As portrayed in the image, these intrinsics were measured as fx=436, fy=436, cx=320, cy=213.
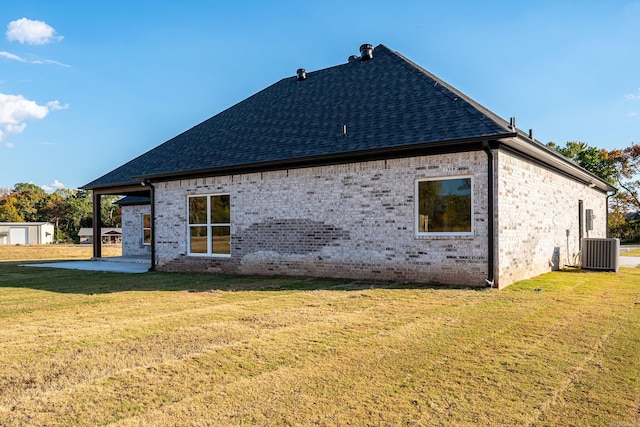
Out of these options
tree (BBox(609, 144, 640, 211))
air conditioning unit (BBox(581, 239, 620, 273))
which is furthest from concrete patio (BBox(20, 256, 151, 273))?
tree (BBox(609, 144, 640, 211))

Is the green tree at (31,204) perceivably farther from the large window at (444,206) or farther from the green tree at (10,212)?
the large window at (444,206)

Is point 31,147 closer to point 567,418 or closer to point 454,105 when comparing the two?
point 454,105

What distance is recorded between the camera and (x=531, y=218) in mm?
10812

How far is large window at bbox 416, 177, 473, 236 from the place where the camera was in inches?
367

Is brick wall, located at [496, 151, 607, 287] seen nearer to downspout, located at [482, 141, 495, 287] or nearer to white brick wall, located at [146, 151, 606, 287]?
white brick wall, located at [146, 151, 606, 287]

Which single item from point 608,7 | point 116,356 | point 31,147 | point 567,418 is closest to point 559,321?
point 567,418

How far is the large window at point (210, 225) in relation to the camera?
41.9 ft

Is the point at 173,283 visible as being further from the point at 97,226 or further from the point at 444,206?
the point at 97,226

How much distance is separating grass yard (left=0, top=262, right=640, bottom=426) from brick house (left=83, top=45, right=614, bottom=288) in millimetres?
1921

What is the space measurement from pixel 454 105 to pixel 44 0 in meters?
11.4

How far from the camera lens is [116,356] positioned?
430cm

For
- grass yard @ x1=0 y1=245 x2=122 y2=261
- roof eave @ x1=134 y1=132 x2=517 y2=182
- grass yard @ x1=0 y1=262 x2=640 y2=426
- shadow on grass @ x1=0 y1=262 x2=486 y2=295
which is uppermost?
roof eave @ x1=134 y1=132 x2=517 y2=182

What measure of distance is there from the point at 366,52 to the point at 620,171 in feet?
120

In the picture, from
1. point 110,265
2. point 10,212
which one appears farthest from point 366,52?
point 10,212
